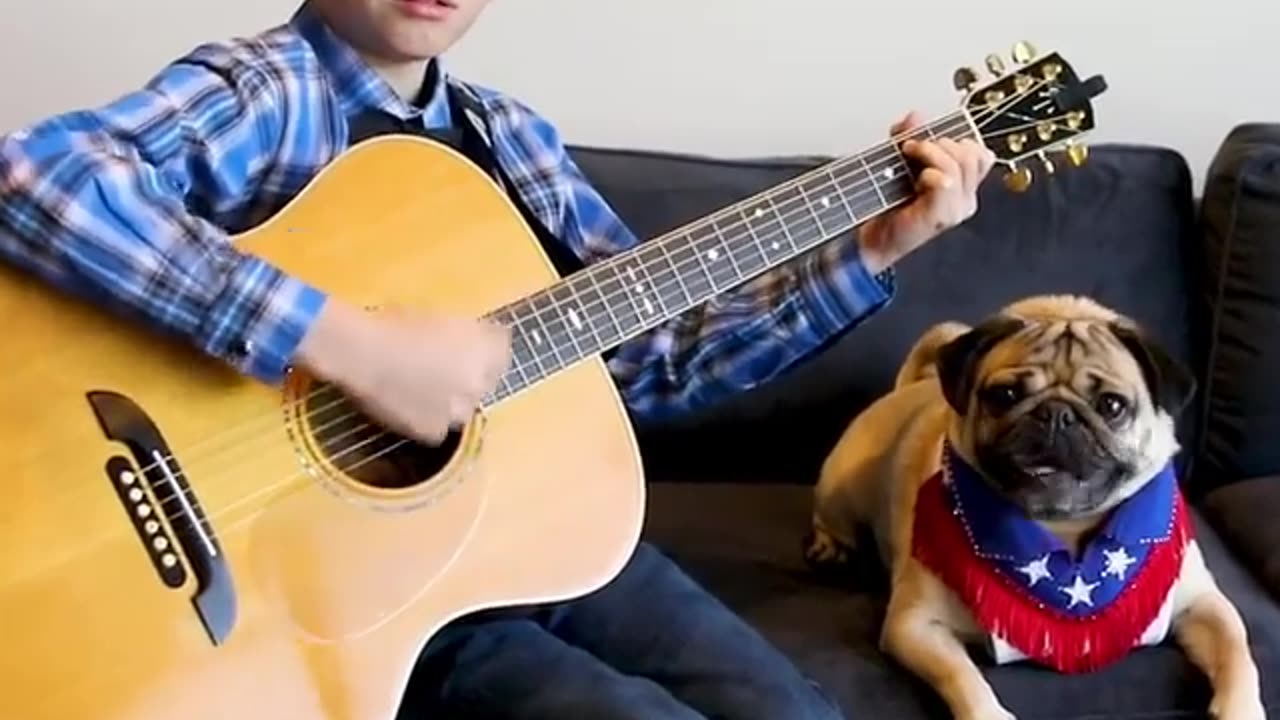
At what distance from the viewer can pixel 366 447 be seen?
128 cm

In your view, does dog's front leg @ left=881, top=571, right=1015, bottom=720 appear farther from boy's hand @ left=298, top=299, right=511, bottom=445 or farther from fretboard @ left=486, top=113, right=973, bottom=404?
boy's hand @ left=298, top=299, right=511, bottom=445

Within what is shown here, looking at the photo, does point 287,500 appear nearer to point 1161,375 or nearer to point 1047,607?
point 1047,607

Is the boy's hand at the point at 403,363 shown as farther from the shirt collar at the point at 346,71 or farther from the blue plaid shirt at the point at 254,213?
the shirt collar at the point at 346,71

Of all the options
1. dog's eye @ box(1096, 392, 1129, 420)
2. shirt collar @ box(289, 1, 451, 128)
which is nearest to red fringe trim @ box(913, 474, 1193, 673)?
dog's eye @ box(1096, 392, 1129, 420)

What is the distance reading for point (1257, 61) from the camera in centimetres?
217

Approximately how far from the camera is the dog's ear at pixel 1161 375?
1560 mm

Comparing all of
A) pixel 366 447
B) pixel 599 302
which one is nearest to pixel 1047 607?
pixel 599 302

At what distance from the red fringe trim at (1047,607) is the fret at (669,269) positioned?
368 millimetres

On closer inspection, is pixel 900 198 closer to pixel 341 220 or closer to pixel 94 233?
pixel 341 220

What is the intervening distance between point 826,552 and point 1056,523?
269 mm

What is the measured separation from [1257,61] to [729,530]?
923 mm

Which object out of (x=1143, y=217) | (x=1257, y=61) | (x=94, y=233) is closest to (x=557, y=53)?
(x=1143, y=217)

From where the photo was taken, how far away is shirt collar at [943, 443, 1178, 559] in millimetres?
1549

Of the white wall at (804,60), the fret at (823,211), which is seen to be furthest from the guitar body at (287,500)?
the white wall at (804,60)
